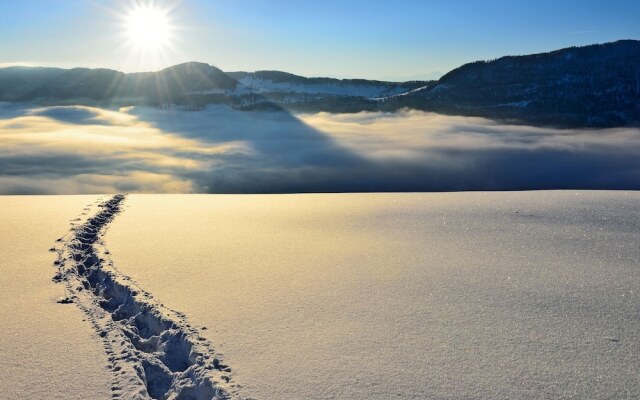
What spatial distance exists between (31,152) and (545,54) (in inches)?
2851

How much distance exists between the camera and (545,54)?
244ft

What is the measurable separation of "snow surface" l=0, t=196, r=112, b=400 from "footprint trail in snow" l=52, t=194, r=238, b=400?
148mm

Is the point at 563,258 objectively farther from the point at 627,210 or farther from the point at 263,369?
the point at 263,369

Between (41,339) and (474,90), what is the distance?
81437 mm

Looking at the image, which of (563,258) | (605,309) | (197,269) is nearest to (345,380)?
(605,309)

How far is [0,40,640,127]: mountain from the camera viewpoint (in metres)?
65.5

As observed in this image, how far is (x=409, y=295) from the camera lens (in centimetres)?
616

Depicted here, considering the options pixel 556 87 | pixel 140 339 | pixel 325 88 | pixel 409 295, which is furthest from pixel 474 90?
pixel 325 88

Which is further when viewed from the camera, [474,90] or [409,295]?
[474,90]

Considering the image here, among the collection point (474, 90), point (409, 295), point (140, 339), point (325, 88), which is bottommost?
point (140, 339)

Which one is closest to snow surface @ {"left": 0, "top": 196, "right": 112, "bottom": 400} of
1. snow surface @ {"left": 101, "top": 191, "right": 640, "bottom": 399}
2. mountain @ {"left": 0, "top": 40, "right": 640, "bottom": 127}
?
snow surface @ {"left": 101, "top": 191, "right": 640, "bottom": 399}

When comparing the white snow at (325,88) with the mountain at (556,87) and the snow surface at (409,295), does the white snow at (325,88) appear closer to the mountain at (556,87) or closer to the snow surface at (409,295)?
the mountain at (556,87)

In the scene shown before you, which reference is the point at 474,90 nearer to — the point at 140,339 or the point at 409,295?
the point at 409,295

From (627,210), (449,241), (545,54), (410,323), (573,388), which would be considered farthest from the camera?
(545,54)
